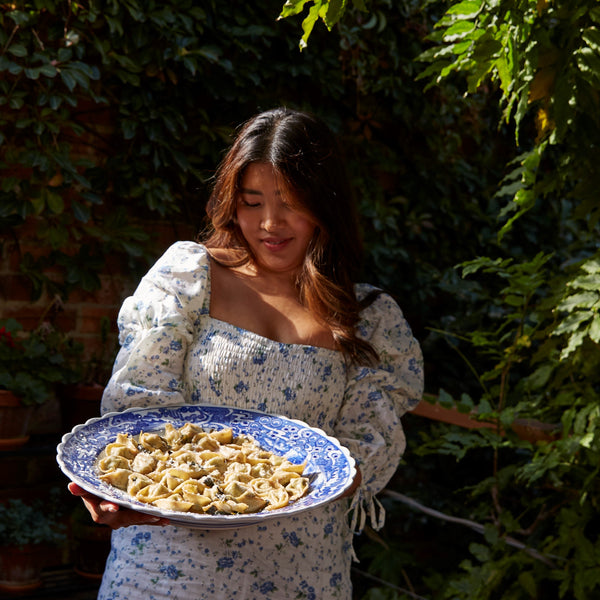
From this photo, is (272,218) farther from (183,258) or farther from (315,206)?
(183,258)

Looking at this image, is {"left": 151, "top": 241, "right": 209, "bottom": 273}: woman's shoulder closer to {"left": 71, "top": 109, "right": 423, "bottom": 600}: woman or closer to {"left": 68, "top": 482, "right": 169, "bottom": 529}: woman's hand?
{"left": 71, "top": 109, "right": 423, "bottom": 600}: woman

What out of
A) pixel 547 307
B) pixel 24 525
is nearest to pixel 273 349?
pixel 547 307

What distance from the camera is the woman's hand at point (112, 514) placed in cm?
114

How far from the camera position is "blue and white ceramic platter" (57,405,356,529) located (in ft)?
3.67

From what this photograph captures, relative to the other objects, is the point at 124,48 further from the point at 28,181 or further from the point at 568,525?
the point at 568,525

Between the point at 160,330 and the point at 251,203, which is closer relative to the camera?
the point at 160,330

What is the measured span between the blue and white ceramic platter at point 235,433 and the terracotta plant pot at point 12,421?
1.03 meters

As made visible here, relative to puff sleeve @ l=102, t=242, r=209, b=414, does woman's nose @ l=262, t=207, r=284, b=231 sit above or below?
above

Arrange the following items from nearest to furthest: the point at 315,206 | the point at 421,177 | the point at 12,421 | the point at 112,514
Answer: the point at 112,514, the point at 315,206, the point at 12,421, the point at 421,177

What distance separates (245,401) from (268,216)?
0.39 m

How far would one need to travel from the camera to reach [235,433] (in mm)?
1460

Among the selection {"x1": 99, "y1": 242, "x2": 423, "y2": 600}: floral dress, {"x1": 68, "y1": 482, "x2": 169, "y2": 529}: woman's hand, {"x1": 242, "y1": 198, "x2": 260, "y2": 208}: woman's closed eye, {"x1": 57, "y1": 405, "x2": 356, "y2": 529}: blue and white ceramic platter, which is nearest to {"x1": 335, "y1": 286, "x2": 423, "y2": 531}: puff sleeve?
Answer: {"x1": 99, "y1": 242, "x2": 423, "y2": 600}: floral dress

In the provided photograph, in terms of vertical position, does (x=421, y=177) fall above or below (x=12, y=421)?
above

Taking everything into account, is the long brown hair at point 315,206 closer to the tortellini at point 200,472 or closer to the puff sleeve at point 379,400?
the puff sleeve at point 379,400
